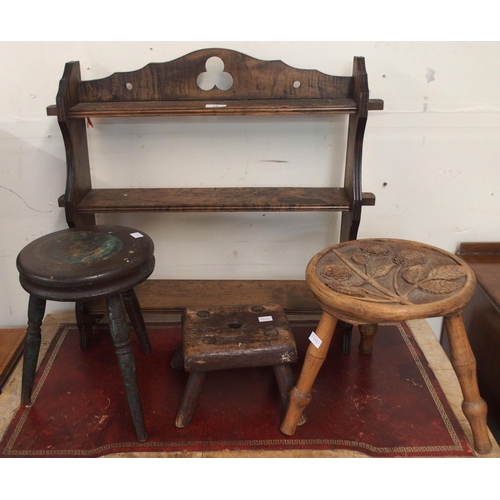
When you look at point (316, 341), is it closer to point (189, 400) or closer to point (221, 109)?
point (189, 400)

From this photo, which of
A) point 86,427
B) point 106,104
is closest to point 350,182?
point 106,104

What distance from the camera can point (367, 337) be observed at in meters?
2.33

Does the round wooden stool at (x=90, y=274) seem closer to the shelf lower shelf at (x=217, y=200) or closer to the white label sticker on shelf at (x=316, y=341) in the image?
the shelf lower shelf at (x=217, y=200)

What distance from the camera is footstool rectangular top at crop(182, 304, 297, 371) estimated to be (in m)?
1.89

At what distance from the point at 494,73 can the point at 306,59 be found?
2.72 ft

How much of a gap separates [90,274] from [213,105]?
0.84 metres

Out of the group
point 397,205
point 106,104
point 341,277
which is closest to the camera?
point 341,277

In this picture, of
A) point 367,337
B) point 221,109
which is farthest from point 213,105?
point 367,337

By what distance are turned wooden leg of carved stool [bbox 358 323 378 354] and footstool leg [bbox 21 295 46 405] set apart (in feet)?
4.35

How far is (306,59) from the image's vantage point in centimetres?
226

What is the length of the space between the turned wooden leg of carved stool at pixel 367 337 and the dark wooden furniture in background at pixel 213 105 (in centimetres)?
24

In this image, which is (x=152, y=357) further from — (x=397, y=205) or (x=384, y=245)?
(x=397, y=205)

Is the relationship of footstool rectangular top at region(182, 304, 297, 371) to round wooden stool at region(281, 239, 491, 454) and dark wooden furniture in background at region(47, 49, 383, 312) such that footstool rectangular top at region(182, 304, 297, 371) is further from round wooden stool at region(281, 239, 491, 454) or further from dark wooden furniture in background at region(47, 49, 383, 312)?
dark wooden furniture in background at region(47, 49, 383, 312)

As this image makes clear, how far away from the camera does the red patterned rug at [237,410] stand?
1890 millimetres
